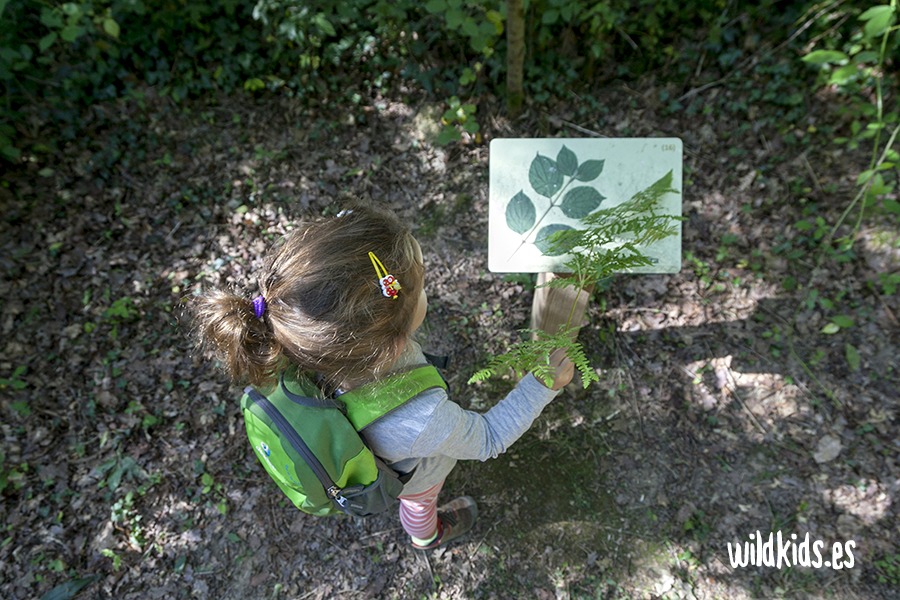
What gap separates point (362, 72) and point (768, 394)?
3543 mm

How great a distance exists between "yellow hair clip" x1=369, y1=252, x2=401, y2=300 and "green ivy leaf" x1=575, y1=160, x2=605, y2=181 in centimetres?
112

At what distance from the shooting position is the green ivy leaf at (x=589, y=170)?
227cm

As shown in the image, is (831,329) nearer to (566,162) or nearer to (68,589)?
(566,162)

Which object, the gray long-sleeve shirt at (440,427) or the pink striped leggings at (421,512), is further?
the pink striped leggings at (421,512)

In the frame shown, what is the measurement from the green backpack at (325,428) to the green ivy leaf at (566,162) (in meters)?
1.11

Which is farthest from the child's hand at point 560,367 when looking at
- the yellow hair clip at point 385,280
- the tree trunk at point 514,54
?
the tree trunk at point 514,54

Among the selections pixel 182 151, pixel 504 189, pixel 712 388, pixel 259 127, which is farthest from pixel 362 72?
pixel 712 388

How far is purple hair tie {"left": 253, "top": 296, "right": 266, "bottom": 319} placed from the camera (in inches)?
61.8

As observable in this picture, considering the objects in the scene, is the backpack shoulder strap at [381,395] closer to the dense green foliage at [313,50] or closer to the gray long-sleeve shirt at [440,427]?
Answer: the gray long-sleeve shirt at [440,427]

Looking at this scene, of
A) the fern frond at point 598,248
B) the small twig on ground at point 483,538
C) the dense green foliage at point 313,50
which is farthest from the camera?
the dense green foliage at point 313,50

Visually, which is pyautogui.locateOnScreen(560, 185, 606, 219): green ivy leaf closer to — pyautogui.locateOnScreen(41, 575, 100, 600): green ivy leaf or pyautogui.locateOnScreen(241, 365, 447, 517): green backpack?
pyautogui.locateOnScreen(241, 365, 447, 517): green backpack

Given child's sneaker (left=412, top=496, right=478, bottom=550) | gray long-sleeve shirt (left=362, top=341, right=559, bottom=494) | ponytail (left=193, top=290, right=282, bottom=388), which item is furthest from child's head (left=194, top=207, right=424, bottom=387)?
child's sneaker (left=412, top=496, right=478, bottom=550)

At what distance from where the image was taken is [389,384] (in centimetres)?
166

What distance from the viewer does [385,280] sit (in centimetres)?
155
